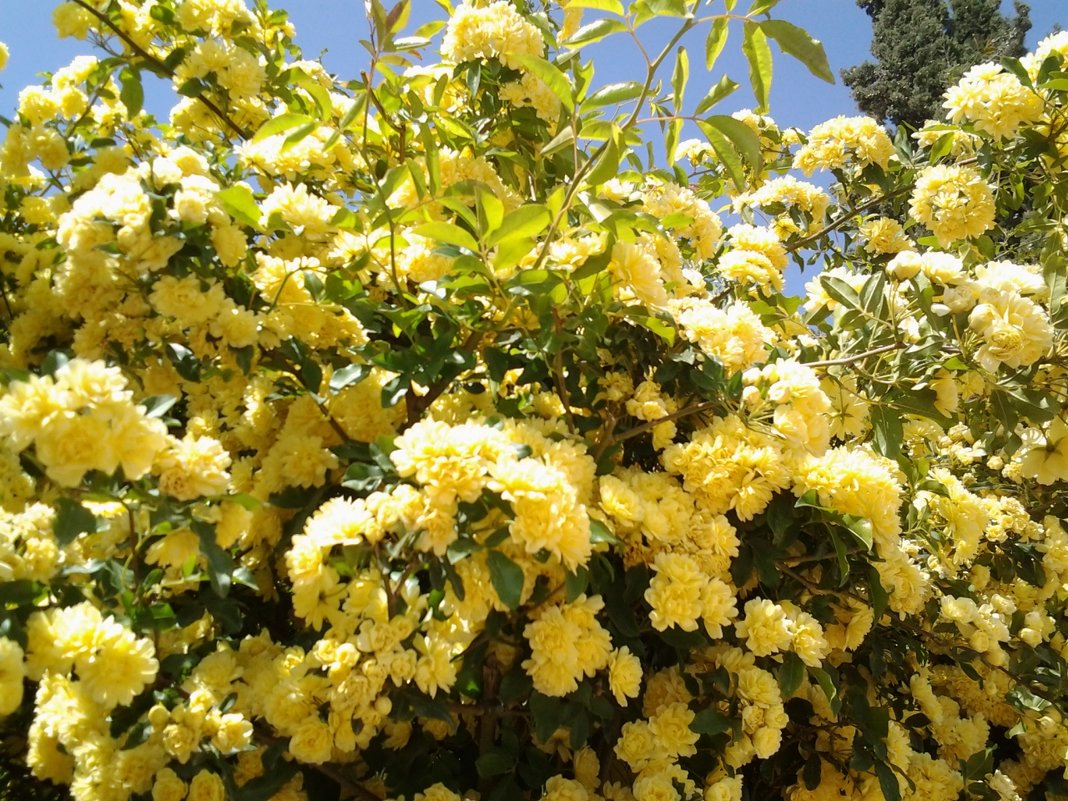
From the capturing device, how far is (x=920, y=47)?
15.3m

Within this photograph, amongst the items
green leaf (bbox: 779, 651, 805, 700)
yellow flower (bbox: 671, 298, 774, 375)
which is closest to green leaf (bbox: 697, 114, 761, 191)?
yellow flower (bbox: 671, 298, 774, 375)

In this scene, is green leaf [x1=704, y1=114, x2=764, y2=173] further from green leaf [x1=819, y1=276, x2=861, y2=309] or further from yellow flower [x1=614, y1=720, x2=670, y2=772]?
yellow flower [x1=614, y1=720, x2=670, y2=772]

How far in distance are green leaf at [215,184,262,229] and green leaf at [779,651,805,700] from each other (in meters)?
1.20

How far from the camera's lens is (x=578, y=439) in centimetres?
131

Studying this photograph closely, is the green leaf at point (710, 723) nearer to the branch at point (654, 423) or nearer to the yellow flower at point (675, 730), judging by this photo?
the yellow flower at point (675, 730)

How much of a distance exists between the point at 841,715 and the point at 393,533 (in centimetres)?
110

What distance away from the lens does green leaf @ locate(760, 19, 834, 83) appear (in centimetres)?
109

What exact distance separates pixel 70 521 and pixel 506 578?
52 cm

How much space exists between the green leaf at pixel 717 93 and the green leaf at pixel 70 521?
40.7 inches

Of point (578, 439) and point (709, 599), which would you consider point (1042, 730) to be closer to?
point (709, 599)

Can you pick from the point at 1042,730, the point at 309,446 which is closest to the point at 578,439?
the point at 309,446

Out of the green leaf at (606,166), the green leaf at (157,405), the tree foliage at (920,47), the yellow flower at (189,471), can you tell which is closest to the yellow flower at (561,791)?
the yellow flower at (189,471)

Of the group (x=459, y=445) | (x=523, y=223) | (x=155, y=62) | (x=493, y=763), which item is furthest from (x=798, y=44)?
(x=155, y=62)

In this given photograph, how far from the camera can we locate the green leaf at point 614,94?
4.01 feet
